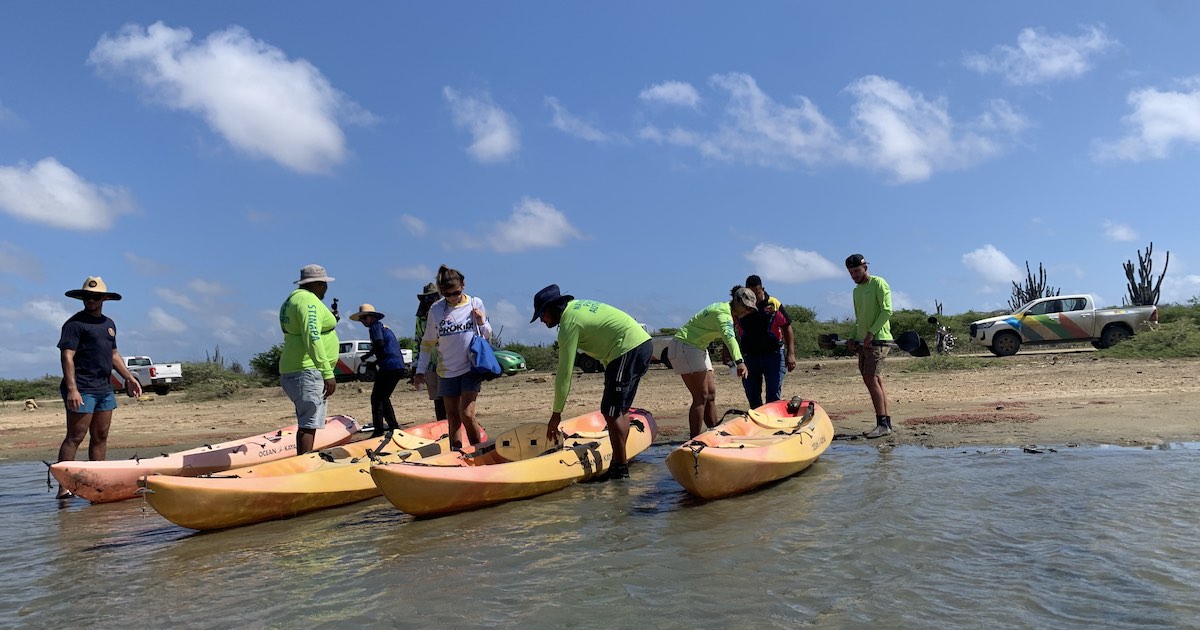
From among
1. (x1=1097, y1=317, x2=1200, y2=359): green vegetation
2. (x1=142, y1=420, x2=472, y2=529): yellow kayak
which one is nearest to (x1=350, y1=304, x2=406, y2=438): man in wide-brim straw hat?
(x1=142, y1=420, x2=472, y2=529): yellow kayak

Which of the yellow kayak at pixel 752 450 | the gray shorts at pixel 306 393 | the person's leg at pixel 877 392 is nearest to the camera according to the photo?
the yellow kayak at pixel 752 450

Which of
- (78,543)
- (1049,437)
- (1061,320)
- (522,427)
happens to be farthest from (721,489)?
(1061,320)

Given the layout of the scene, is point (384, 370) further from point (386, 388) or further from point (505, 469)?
point (505, 469)

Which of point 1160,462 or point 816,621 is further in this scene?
point 1160,462

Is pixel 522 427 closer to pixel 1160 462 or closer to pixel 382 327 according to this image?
pixel 382 327

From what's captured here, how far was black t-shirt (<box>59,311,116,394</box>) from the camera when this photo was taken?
692 cm

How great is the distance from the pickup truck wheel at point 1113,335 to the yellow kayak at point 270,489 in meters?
18.0

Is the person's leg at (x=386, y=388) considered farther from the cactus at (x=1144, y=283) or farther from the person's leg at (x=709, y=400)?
the cactus at (x=1144, y=283)

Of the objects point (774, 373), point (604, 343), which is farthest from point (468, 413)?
point (774, 373)

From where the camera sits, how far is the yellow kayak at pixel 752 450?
5.75 metres

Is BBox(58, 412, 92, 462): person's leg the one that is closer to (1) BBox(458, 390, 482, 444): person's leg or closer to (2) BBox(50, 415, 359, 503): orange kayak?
(2) BBox(50, 415, 359, 503): orange kayak

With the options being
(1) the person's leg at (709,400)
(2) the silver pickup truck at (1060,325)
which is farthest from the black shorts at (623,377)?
(2) the silver pickup truck at (1060,325)

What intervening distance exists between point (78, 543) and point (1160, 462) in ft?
26.9

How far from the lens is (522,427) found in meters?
7.57
